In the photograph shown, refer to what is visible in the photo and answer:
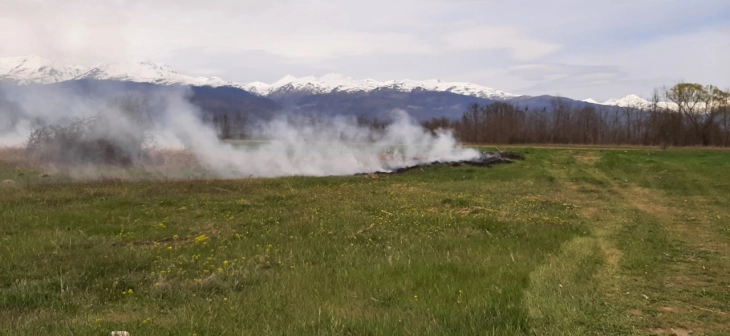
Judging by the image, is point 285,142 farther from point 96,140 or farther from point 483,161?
point 483,161

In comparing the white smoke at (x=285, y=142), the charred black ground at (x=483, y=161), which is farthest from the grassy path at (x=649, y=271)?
the white smoke at (x=285, y=142)

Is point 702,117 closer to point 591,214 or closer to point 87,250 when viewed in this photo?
point 591,214

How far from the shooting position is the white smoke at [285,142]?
→ 3353cm

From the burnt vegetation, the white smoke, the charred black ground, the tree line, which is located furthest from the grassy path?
the tree line

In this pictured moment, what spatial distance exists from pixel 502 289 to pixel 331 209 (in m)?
Answer: 9.67

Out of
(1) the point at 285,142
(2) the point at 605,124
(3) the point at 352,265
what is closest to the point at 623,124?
(2) the point at 605,124

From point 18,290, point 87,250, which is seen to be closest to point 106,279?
point 18,290

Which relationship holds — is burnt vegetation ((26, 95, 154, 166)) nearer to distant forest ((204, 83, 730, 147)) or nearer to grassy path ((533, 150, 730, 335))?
distant forest ((204, 83, 730, 147))

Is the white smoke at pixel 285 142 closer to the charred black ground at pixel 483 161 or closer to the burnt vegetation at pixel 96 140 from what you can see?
the burnt vegetation at pixel 96 140

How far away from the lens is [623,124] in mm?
91562


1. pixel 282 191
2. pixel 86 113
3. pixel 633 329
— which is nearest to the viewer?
pixel 633 329

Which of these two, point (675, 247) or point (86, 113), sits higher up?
point (86, 113)

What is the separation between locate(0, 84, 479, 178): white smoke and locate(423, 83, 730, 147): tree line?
68.5 ft

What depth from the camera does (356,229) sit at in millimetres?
12961
